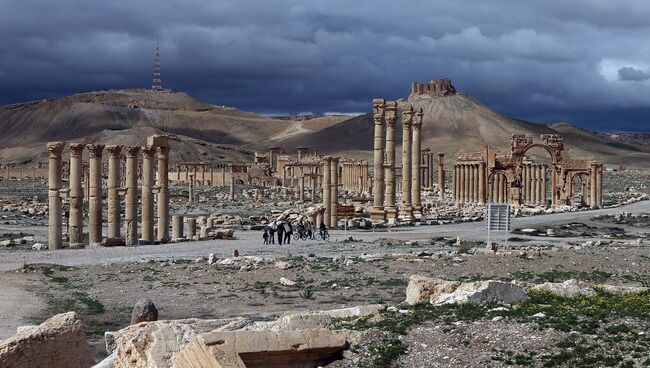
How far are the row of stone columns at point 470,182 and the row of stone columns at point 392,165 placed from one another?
16.8 meters

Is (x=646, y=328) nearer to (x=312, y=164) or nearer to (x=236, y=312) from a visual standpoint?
(x=236, y=312)

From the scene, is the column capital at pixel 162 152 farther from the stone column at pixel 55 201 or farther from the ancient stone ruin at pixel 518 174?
the ancient stone ruin at pixel 518 174

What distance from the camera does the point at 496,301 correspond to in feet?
51.1

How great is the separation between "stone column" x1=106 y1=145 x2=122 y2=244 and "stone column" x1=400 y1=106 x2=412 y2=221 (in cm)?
1762

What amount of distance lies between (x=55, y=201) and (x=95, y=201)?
1.72 meters

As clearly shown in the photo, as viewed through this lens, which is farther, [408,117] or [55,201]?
[408,117]

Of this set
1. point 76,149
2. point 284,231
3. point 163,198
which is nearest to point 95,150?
point 76,149

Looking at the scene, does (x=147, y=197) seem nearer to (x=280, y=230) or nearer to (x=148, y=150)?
(x=148, y=150)

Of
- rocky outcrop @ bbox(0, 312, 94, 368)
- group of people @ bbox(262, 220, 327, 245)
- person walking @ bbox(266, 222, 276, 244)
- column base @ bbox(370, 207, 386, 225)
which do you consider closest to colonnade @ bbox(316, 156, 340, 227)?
column base @ bbox(370, 207, 386, 225)

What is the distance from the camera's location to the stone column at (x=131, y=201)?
38688 mm

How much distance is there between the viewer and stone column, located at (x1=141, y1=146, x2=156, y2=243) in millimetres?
39906

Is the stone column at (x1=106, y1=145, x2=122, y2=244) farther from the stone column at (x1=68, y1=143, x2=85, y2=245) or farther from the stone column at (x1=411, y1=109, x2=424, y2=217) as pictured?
the stone column at (x1=411, y1=109, x2=424, y2=217)

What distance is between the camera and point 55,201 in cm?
3819

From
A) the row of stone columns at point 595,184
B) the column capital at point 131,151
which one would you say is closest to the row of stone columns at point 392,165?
the column capital at point 131,151
